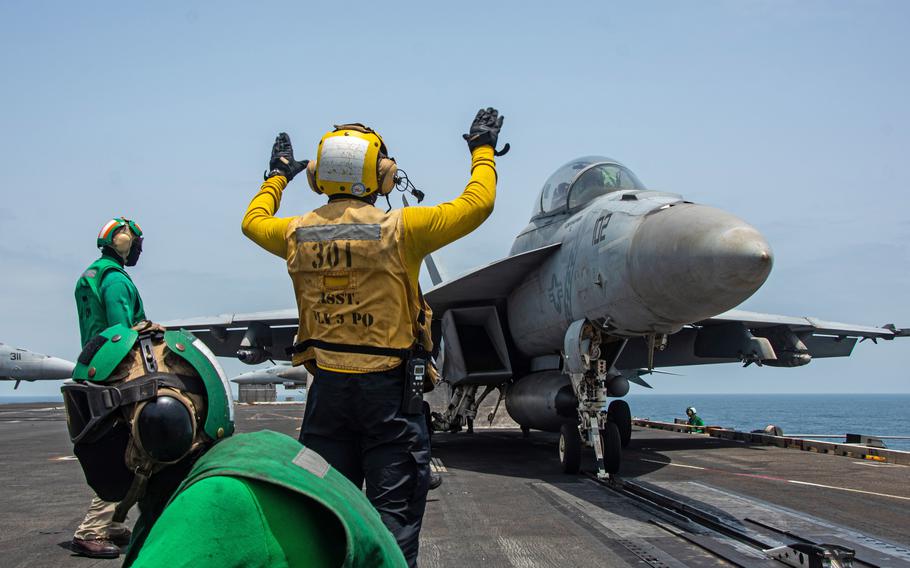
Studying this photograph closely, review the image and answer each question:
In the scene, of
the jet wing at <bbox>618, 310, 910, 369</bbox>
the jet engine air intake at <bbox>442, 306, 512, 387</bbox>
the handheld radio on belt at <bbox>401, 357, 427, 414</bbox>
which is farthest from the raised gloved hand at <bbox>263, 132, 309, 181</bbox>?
the jet wing at <bbox>618, 310, 910, 369</bbox>

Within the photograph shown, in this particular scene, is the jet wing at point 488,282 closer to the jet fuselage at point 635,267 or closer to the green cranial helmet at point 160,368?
the jet fuselage at point 635,267

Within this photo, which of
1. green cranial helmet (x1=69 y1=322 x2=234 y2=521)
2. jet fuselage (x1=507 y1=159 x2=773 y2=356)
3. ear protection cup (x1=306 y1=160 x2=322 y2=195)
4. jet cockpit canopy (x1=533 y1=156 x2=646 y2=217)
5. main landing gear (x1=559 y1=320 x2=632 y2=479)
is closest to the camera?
green cranial helmet (x1=69 y1=322 x2=234 y2=521)

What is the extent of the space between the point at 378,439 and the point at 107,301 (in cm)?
242

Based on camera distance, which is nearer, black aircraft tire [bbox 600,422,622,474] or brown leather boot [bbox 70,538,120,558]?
brown leather boot [bbox 70,538,120,558]

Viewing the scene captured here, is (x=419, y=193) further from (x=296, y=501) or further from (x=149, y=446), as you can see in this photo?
(x=296, y=501)

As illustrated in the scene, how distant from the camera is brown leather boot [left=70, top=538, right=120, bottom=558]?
4906 mm

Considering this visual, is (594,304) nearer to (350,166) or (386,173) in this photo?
(386,173)

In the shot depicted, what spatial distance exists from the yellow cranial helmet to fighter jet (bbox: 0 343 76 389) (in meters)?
38.8

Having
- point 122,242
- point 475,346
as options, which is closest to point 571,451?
point 475,346

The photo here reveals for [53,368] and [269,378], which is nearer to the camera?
[53,368]

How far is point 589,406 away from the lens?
8625 millimetres

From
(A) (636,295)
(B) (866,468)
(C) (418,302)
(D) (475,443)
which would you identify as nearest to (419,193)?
(C) (418,302)

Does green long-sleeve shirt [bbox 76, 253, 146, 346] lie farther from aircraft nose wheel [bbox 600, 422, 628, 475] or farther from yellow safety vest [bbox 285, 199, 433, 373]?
aircraft nose wheel [bbox 600, 422, 628, 475]

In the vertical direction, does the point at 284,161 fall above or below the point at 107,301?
above
